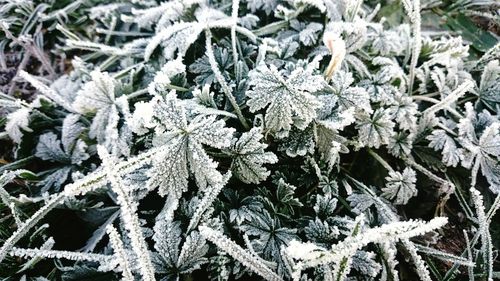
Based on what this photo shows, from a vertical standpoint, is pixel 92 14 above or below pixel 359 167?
above

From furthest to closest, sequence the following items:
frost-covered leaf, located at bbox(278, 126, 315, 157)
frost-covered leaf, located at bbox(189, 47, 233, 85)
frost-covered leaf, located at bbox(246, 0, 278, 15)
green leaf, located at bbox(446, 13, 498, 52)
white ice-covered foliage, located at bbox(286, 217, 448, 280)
→ green leaf, located at bbox(446, 13, 498, 52) < frost-covered leaf, located at bbox(246, 0, 278, 15) < frost-covered leaf, located at bbox(189, 47, 233, 85) < frost-covered leaf, located at bbox(278, 126, 315, 157) < white ice-covered foliage, located at bbox(286, 217, 448, 280)

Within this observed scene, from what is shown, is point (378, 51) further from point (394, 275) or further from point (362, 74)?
point (394, 275)

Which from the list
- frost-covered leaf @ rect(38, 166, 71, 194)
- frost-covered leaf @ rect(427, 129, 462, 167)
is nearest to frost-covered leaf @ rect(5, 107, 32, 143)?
frost-covered leaf @ rect(38, 166, 71, 194)

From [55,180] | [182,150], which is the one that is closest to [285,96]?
[182,150]

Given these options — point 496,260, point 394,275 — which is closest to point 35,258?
point 394,275

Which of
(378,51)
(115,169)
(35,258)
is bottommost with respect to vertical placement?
(35,258)

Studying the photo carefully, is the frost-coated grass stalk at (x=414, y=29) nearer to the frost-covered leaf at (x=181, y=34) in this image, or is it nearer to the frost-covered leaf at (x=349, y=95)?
the frost-covered leaf at (x=349, y=95)

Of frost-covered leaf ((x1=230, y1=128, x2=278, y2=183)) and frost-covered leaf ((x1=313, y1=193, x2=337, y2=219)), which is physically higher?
frost-covered leaf ((x1=230, y1=128, x2=278, y2=183))

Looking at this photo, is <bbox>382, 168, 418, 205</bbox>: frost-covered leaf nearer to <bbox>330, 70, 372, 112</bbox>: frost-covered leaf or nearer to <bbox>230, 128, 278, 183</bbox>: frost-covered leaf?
<bbox>330, 70, 372, 112</bbox>: frost-covered leaf
